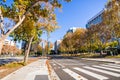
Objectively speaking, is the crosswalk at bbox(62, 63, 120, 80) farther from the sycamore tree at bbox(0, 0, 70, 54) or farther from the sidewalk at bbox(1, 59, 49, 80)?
the sycamore tree at bbox(0, 0, 70, 54)

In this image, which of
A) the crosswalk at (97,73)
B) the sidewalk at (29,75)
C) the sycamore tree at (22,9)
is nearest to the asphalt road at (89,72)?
the crosswalk at (97,73)

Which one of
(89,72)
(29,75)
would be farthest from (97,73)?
(29,75)

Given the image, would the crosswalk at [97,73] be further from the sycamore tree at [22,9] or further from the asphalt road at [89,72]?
the sycamore tree at [22,9]

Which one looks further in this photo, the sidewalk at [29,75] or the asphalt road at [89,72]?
the asphalt road at [89,72]

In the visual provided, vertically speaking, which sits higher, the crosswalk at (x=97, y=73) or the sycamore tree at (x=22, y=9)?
the sycamore tree at (x=22, y=9)

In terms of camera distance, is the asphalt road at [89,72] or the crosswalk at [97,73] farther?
the asphalt road at [89,72]

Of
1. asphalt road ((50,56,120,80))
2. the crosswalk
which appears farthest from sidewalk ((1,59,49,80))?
the crosswalk

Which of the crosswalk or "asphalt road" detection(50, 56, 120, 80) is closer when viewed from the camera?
the crosswalk

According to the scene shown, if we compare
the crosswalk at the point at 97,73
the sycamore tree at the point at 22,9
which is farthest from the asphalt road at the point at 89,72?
the sycamore tree at the point at 22,9

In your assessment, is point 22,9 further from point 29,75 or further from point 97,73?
point 97,73

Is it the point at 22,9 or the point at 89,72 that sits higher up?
the point at 22,9

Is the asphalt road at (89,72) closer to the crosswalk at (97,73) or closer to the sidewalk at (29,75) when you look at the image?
the crosswalk at (97,73)

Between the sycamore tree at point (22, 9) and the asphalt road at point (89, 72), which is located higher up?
the sycamore tree at point (22, 9)

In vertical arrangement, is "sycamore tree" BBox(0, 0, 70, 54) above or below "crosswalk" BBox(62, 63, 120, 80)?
above
